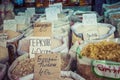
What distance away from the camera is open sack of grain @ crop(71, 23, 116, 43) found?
202 centimetres

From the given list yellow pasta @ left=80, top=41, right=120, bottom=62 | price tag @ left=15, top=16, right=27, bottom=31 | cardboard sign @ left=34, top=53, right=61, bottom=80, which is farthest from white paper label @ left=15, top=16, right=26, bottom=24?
cardboard sign @ left=34, top=53, right=61, bottom=80

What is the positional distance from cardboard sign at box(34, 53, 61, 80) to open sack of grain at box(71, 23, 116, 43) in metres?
0.58

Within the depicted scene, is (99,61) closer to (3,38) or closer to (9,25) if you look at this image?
(3,38)

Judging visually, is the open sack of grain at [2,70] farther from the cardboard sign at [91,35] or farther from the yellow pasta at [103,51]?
the cardboard sign at [91,35]

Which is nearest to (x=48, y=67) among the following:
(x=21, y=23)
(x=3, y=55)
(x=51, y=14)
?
(x=3, y=55)

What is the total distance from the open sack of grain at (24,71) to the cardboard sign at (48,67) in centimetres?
11

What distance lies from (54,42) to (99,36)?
0.31 m

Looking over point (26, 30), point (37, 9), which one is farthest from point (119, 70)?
point (37, 9)

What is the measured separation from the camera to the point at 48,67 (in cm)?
→ 148

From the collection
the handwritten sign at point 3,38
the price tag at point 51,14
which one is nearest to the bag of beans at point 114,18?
the price tag at point 51,14

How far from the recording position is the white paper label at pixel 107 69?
143 cm

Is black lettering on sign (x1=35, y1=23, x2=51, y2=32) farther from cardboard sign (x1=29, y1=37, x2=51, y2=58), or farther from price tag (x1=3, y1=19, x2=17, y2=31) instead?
price tag (x1=3, y1=19, x2=17, y2=31)

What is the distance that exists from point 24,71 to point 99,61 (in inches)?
17.8

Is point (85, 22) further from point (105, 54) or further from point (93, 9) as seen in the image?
point (93, 9)
